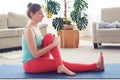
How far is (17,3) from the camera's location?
7.21 metres

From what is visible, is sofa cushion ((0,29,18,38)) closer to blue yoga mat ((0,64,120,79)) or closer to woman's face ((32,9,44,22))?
blue yoga mat ((0,64,120,79))

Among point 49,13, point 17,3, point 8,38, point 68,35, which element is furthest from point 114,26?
point 17,3

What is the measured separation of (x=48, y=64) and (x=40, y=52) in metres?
0.17

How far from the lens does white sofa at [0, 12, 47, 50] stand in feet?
16.5

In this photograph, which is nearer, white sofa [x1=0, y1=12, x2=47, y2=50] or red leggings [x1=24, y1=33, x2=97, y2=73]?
red leggings [x1=24, y1=33, x2=97, y2=73]

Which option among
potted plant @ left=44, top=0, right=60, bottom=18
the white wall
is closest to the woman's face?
potted plant @ left=44, top=0, right=60, bottom=18

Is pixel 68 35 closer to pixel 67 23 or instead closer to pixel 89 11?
pixel 67 23

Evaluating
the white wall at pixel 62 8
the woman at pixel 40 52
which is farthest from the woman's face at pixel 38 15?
Answer: the white wall at pixel 62 8

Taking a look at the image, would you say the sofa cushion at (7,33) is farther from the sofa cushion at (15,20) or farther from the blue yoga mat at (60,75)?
the blue yoga mat at (60,75)

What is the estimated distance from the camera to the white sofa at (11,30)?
16.5ft

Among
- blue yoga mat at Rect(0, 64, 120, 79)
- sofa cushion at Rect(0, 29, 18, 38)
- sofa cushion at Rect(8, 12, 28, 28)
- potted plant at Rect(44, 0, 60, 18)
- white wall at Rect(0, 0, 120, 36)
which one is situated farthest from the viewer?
white wall at Rect(0, 0, 120, 36)

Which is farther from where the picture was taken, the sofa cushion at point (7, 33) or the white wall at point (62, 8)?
the white wall at point (62, 8)

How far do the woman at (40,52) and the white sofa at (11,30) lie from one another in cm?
217

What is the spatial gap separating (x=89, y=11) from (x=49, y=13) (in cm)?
209
